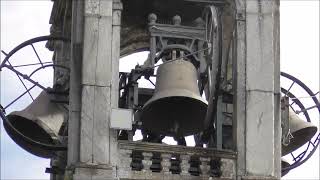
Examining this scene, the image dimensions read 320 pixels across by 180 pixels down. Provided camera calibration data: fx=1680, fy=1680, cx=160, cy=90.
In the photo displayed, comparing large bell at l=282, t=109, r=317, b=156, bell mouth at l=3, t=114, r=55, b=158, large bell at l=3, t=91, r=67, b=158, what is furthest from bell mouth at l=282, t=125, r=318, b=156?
bell mouth at l=3, t=114, r=55, b=158

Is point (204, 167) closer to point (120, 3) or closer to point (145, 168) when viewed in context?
point (145, 168)

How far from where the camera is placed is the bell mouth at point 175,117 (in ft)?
98.4

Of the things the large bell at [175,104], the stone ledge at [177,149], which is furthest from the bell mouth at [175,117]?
the stone ledge at [177,149]

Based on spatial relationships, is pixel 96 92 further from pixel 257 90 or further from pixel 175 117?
pixel 257 90

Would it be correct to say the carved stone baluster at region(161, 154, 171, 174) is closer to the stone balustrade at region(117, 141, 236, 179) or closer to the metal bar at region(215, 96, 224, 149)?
the stone balustrade at region(117, 141, 236, 179)

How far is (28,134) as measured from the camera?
3097 cm

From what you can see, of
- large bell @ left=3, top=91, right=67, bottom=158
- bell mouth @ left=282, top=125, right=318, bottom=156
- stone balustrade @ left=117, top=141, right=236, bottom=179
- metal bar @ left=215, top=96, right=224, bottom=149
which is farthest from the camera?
bell mouth @ left=282, top=125, right=318, bottom=156

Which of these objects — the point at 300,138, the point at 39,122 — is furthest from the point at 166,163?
the point at 300,138

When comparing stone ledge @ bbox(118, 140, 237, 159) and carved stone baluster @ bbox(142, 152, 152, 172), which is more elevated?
stone ledge @ bbox(118, 140, 237, 159)

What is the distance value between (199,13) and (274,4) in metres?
2.61

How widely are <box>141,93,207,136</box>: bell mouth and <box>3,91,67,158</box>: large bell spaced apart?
5.92 feet

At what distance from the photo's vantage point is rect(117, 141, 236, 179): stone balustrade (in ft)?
93.8

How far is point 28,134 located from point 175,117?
280 cm

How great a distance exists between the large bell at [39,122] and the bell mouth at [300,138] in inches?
167
